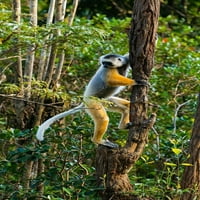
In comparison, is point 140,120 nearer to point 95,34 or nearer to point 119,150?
point 119,150

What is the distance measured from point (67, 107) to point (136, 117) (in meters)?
1.53

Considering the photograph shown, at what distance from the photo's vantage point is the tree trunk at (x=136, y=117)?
4758 millimetres

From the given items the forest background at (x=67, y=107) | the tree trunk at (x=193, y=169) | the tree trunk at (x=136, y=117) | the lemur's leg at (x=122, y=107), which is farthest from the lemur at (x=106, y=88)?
the tree trunk at (x=193, y=169)

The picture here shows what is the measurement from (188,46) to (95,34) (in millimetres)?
3643

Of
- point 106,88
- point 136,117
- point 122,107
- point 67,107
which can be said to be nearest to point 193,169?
point 136,117

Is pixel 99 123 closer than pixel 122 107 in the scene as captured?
Yes

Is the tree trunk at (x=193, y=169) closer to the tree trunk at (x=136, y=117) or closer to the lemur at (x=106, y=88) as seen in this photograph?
the tree trunk at (x=136, y=117)

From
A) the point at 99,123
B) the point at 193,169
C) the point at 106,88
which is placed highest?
the point at 106,88

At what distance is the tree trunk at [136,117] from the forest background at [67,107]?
6.4 inches

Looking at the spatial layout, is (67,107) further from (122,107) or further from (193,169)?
(193,169)

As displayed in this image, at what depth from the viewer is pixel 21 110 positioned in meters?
6.41

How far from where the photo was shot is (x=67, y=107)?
632cm

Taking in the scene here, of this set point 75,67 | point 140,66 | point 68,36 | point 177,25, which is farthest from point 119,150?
point 177,25

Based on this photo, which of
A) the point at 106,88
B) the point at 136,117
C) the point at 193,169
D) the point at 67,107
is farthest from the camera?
the point at 67,107
